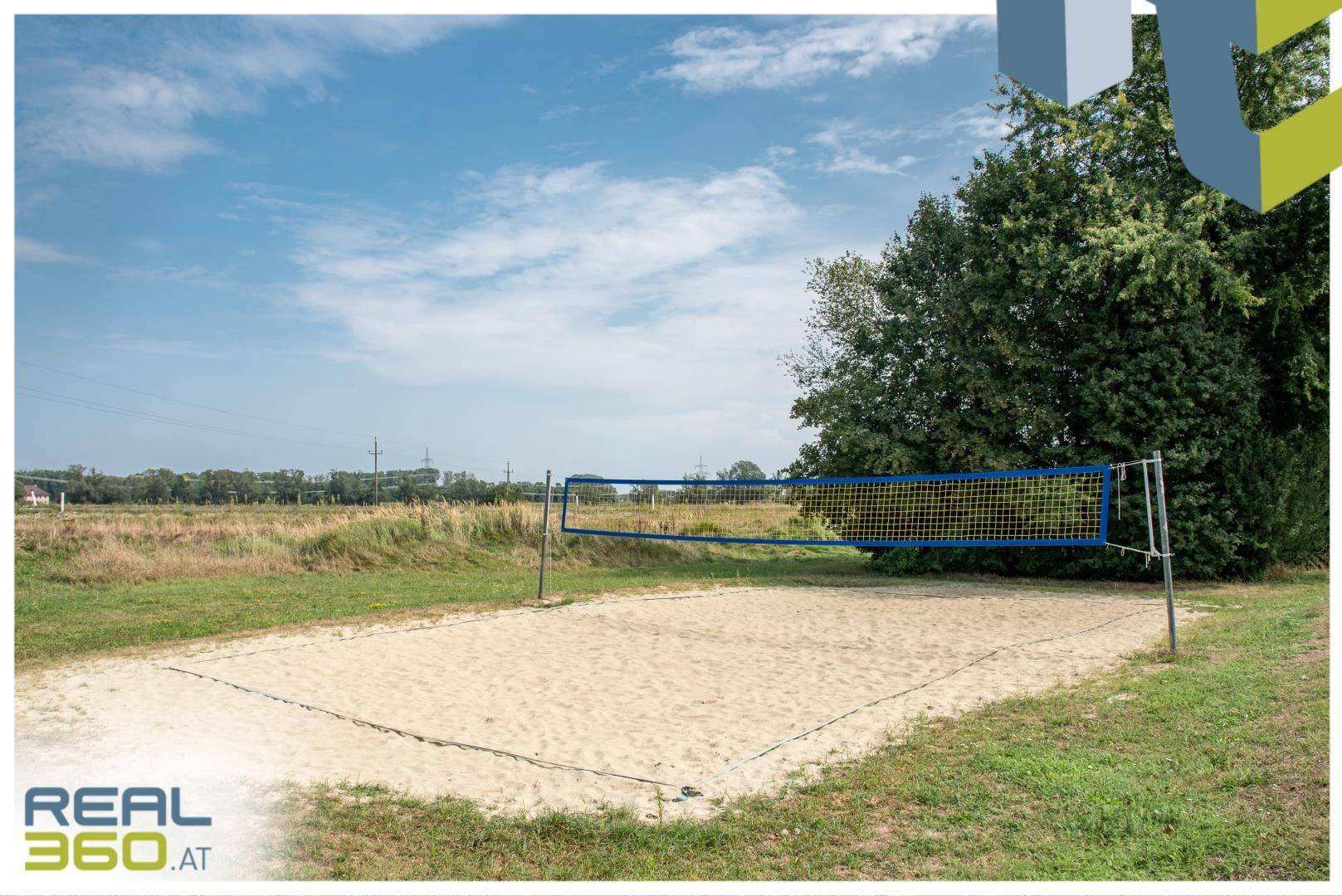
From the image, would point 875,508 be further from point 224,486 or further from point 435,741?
point 224,486

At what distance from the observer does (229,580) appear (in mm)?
14844

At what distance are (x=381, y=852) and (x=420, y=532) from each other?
14531mm

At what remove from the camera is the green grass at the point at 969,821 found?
158 inches

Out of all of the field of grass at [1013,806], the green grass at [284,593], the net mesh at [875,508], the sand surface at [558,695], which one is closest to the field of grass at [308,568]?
the green grass at [284,593]

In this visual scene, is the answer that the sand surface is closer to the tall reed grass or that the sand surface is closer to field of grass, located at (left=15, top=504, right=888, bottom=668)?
field of grass, located at (left=15, top=504, right=888, bottom=668)

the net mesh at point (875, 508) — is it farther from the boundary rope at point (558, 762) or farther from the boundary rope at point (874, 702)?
the boundary rope at point (558, 762)

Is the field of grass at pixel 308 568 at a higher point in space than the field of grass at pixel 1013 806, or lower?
higher

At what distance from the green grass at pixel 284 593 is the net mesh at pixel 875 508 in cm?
91

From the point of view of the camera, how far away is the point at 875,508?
51.5ft

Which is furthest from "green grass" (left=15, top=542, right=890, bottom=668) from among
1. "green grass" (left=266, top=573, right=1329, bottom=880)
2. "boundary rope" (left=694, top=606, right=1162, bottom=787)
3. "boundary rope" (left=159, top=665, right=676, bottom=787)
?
"green grass" (left=266, top=573, right=1329, bottom=880)

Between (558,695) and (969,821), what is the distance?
11.5 feet

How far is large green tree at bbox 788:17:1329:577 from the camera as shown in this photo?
13945mm

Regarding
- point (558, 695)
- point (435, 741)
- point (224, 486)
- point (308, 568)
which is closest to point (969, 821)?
point (435, 741)

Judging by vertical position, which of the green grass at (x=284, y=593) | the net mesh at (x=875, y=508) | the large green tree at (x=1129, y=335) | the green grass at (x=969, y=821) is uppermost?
the large green tree at (x=1129, y=335)
